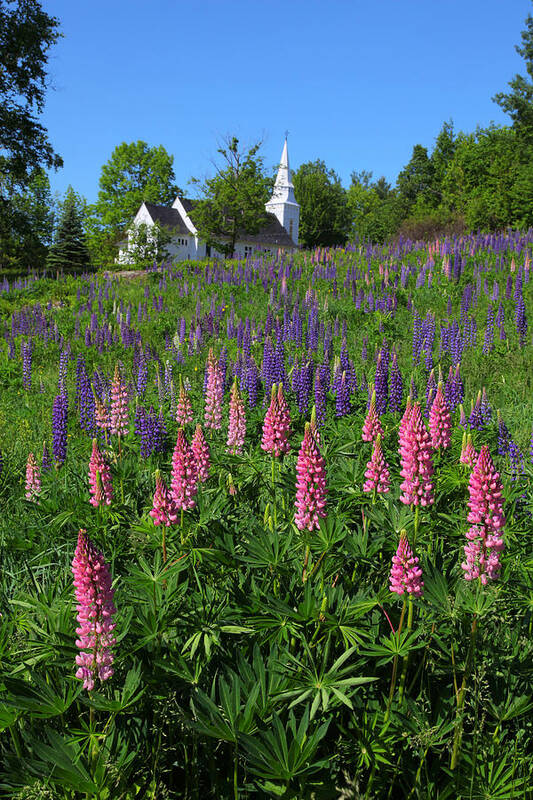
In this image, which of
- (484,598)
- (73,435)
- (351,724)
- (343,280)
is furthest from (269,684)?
(343,280)

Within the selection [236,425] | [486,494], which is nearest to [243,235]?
[236,425]

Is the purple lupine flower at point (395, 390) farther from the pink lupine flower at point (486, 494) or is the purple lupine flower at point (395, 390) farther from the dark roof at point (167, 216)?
the dark roof at point (167, 216)

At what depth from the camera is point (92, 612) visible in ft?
6.09

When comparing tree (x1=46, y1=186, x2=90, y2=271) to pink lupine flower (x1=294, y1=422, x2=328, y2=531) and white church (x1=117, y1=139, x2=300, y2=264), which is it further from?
pink lupine flower (x1=294, y1=422, x2=328, y2=531)

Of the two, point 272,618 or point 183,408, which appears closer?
point 272,618

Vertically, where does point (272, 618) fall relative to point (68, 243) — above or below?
below

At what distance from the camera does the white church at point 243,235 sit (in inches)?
2303

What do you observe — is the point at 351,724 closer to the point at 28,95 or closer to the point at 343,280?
the point at 343,280

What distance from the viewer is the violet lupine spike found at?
83.0 inches

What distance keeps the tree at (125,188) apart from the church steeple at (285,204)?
1379cm

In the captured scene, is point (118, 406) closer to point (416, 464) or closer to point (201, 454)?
point (201, 454)

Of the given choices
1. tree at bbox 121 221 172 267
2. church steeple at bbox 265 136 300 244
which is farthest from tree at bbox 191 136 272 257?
church steeple at bbox 265 136 300 244

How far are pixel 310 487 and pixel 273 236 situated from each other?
222ft

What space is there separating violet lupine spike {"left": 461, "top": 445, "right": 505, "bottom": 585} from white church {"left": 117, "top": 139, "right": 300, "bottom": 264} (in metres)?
50.3
